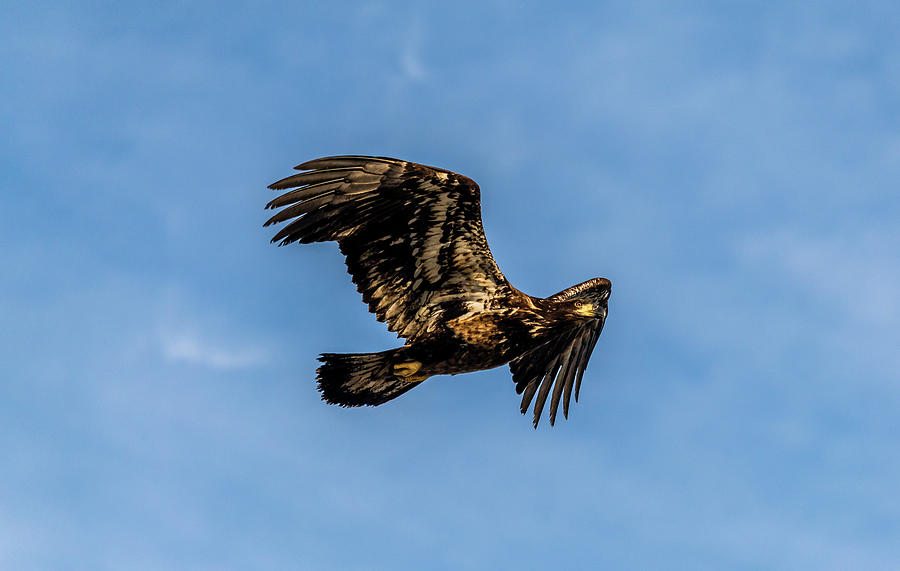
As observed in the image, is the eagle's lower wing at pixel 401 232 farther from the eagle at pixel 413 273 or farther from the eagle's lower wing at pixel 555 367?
the eagle's lower wing at pixel 555 367

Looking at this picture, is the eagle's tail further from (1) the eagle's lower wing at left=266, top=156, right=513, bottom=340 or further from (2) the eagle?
(1) the eagle's lower wing at left=266, top=156, right=513, bottom=340

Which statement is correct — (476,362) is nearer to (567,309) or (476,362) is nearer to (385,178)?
(567,309)

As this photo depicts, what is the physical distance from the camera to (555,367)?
13.1 meters

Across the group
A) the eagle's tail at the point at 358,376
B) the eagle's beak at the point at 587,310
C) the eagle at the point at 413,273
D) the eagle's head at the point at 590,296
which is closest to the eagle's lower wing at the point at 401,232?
the eagle at the point at 413,273

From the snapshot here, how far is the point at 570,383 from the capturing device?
13.1 m

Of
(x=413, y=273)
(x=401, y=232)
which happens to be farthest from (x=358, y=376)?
(x=401, y=232)

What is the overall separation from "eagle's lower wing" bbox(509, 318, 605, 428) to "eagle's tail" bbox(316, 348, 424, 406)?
194cm

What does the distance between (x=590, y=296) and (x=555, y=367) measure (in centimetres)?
97

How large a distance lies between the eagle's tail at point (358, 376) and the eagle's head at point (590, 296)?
7.43ft

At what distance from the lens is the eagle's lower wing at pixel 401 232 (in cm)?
1106

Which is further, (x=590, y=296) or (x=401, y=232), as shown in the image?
(x=590, y=296)

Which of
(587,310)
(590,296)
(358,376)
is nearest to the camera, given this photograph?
(358,376)

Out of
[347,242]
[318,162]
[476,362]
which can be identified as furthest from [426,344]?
[318,162]

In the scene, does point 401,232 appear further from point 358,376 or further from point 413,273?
point 358,376
